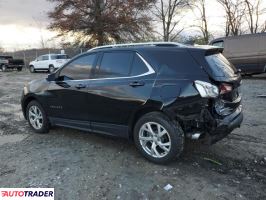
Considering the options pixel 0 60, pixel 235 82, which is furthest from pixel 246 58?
pixel 0 60

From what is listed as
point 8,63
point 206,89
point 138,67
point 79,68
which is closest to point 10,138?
point 79,68

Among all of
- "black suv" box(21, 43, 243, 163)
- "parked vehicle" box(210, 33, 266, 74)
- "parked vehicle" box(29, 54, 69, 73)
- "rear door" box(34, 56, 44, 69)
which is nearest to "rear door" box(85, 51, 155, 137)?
"black suv" box(21, 43, 243, 163)

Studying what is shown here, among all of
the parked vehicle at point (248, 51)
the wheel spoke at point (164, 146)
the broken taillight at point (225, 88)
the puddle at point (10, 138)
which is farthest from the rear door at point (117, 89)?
the parked vehicle at point (248, 51)

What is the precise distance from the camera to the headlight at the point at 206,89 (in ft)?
14.9

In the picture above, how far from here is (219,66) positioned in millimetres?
4969

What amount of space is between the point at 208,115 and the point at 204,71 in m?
0.60

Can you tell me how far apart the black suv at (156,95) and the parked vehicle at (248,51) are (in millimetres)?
12008

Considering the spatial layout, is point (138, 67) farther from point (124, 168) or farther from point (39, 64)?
point (39, 64)

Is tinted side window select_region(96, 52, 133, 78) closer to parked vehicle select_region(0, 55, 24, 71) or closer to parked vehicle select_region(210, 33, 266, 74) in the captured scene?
parked vehicle select_region(210, 33, 266, 74)

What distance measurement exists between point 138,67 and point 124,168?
1.52 metres

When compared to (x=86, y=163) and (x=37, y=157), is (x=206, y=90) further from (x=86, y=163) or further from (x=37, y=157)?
(x=37, y=157)

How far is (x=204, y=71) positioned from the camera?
15.3 feet

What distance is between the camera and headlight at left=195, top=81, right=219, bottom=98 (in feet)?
14.9

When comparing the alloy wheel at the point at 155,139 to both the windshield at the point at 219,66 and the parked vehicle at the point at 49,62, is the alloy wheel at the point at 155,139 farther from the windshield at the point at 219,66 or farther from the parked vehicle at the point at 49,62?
the parked vehicle at the point at 49,62
